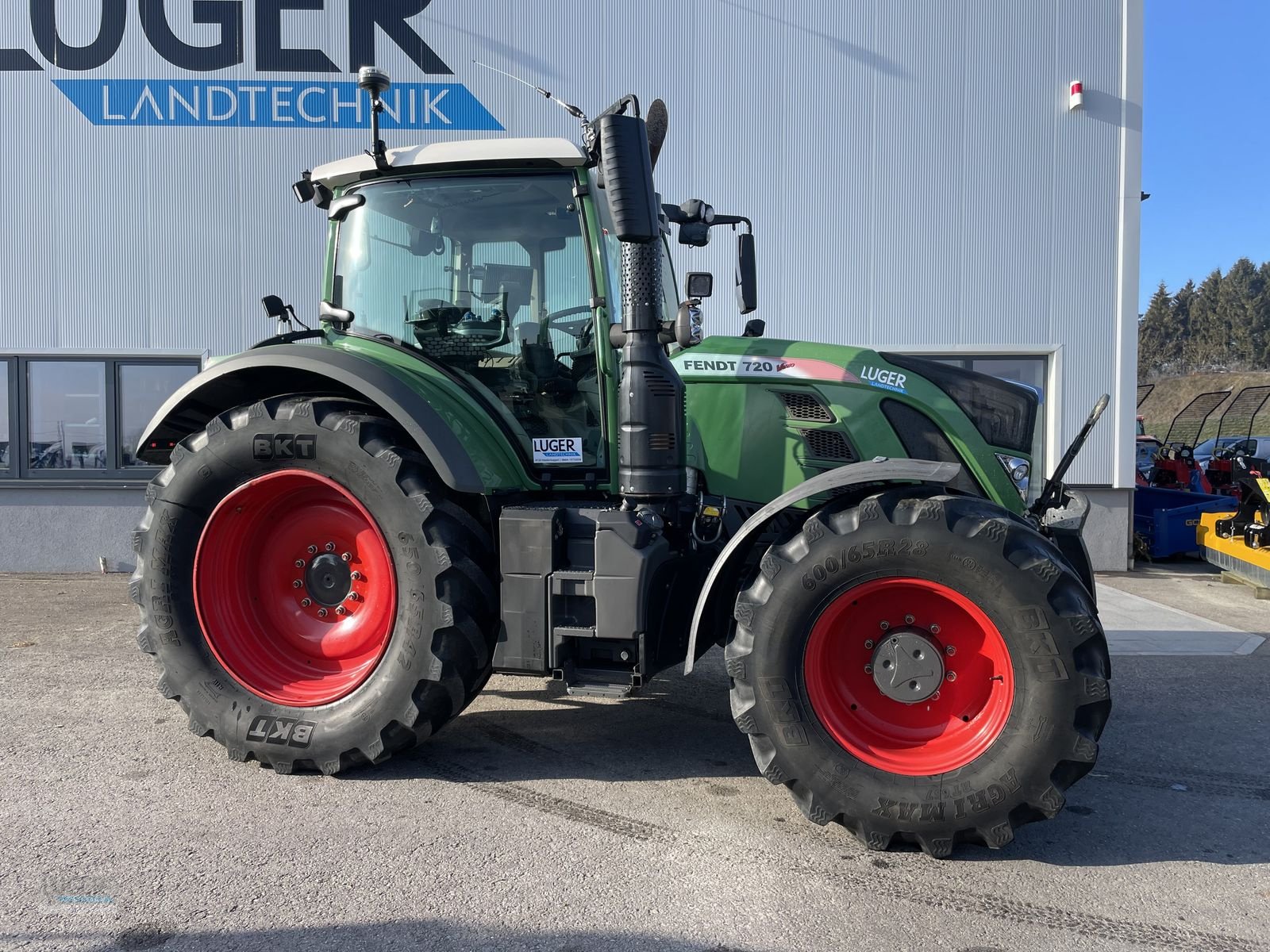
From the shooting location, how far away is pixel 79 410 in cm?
852

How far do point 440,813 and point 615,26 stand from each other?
25.1 feet

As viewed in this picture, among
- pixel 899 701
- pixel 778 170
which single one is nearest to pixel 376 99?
pixel 899 701

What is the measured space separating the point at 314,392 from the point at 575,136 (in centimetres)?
559

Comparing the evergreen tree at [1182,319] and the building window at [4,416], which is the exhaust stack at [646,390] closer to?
the building window at [4,416]

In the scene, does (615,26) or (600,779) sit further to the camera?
(615,26)

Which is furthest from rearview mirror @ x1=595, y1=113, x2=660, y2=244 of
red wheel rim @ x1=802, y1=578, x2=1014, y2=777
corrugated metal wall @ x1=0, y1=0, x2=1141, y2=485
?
corrugated metal wall @ x1=0, y1=0, x2=1141, y2=485

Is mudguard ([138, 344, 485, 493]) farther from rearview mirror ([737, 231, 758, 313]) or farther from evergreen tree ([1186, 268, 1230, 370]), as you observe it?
evergreen tree ([1186, 268, 1230, 370])

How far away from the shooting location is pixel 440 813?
10.3 feet

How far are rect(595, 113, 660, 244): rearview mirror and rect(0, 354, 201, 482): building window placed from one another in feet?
22.0

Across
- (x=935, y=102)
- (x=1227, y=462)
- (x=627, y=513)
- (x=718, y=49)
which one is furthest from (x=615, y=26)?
(x=1227, y=462)

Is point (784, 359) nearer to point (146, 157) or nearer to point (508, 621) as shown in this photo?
point (508, 621)

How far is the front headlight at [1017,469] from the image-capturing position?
373 cm

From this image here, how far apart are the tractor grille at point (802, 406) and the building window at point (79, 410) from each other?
6.90 metres

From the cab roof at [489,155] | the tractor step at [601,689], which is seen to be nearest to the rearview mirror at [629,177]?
the cab roof at [489,155]
